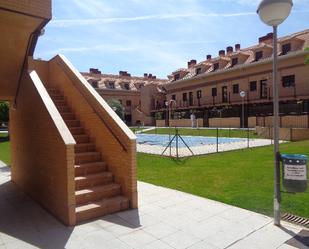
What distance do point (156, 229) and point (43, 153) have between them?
9.61 ft

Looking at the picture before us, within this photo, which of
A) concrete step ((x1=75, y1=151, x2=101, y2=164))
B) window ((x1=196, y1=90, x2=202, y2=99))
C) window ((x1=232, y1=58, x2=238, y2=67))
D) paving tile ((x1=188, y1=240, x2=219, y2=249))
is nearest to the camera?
paving tile ((x1=188, y1=240, x2=219, y2=249))

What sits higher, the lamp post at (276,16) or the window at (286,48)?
the window at (286,48)

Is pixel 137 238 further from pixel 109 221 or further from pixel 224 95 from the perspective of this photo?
pixel 224 95

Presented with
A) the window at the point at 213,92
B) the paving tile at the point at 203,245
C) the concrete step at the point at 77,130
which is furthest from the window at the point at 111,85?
the paving tile at the point at 203,245

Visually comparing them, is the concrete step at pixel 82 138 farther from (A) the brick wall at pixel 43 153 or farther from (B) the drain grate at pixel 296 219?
(B) the drain grate at pixel 296 219

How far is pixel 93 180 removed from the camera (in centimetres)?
633

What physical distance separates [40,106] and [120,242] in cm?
349

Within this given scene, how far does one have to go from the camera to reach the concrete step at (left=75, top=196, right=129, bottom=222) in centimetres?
541

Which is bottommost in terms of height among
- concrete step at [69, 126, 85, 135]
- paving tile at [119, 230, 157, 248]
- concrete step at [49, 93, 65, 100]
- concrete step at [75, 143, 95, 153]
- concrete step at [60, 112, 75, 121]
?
paving tile at [119, 230, 157, 248]

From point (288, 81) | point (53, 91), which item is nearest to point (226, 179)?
point (53, 91)

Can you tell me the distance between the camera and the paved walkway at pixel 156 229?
4.46m

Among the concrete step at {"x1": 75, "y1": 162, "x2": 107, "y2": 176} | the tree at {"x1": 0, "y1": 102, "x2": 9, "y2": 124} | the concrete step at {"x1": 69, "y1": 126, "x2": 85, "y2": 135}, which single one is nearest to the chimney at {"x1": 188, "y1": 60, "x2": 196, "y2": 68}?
the tree at {"x1": 0, "y1": 102, "x2": 9, "y2": 124}

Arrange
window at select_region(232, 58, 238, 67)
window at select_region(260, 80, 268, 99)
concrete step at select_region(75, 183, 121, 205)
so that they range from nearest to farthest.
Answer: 1. concrete step at select_region(75, 183, 121, 205)
2. window at select_region(260, 80, 268, 99)
3. window at select_region(232, 58, 238, 67)

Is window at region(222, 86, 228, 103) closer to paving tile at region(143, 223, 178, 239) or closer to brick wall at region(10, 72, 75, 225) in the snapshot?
brick wall at region(10, 72, 75, 225)
